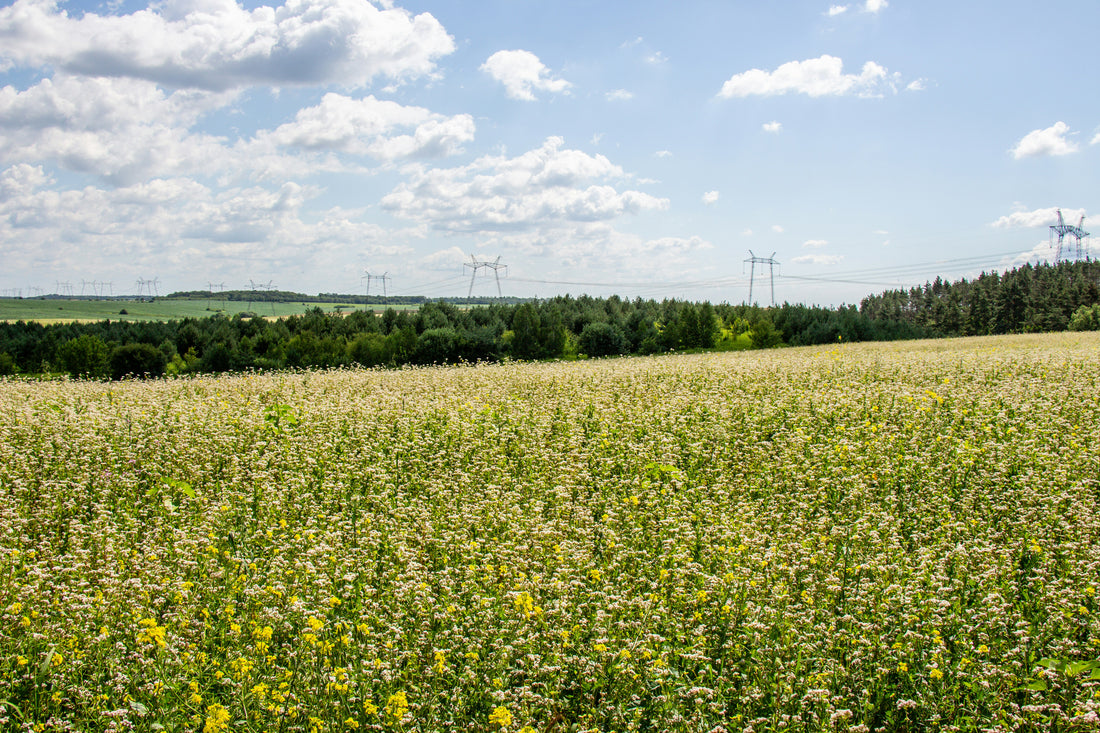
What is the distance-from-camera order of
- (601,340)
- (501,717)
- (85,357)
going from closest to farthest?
(501,717) → (85,357) → (601,340)

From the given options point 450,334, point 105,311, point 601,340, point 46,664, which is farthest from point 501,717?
point 105,311

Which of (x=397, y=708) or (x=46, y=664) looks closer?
(x=397, y=708)

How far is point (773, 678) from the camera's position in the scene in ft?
15.4

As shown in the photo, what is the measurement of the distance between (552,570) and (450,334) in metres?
52.1

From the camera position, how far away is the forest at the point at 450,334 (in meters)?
55.5

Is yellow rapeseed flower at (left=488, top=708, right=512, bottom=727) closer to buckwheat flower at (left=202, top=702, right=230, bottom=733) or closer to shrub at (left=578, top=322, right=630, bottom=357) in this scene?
buckwheat flower at (left=202, top=702, right=230, bottom=733)

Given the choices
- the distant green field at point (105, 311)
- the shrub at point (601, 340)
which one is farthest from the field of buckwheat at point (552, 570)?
the distant green field at point (105, 311)

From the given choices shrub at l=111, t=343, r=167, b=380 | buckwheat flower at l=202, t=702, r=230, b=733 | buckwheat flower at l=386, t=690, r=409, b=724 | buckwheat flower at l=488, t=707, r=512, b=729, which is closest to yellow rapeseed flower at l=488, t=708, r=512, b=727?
buckwheat flower at l=488, t=707, r=512, b=729

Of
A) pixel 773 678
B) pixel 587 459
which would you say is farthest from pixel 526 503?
pixel 773 678

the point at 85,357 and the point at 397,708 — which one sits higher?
the point at 85,357

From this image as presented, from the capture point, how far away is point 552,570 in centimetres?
656

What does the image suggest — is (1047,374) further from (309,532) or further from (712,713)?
(309,532)

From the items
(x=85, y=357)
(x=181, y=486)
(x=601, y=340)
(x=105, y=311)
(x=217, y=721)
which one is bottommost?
(x=217, y=721)

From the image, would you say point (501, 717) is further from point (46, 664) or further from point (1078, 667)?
point (1078, 667)
